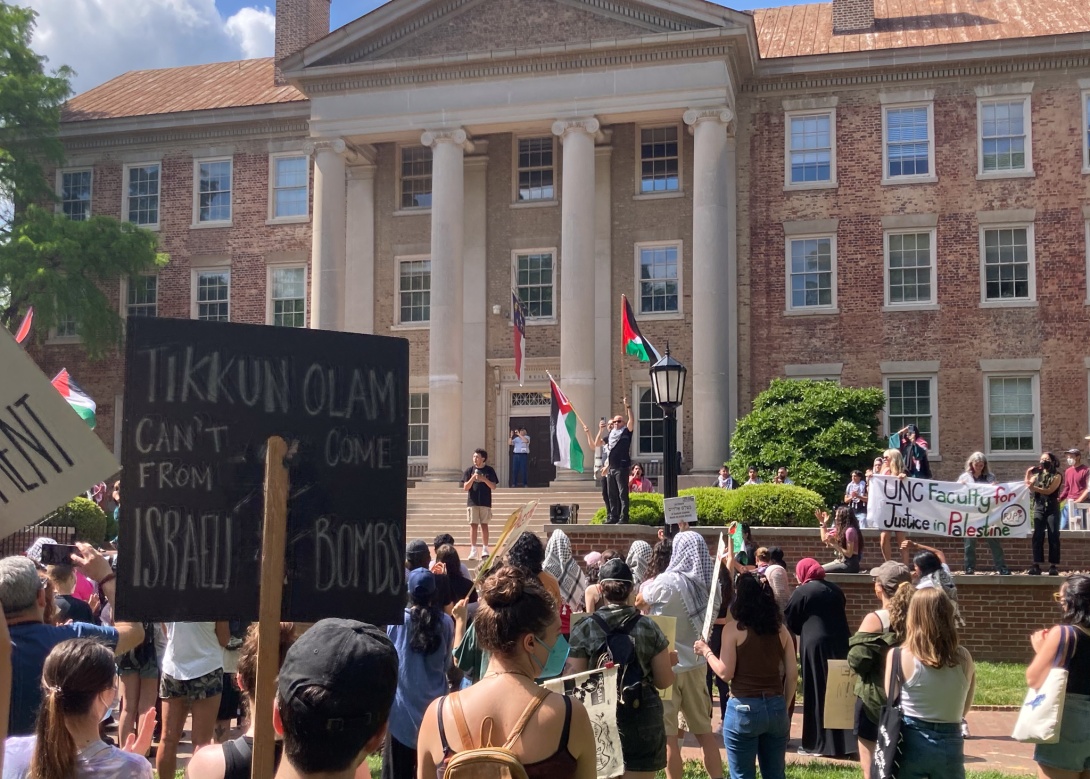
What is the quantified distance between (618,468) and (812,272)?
40.7 ft

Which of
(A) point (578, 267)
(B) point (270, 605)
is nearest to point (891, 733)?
(B) point (270, 605)

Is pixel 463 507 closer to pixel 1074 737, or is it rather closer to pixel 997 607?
pixel 997 607

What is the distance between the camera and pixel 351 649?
9.79 ft

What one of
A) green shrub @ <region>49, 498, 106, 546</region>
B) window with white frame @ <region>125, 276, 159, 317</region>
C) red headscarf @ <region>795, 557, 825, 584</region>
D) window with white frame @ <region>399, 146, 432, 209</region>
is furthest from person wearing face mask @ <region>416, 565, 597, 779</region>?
window with white frame @ <region>125, 276, 159, 317</region>

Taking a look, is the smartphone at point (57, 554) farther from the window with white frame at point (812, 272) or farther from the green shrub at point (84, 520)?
the window with white frame at point (812, 272)

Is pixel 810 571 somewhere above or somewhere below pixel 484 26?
below

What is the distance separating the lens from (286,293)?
114ft

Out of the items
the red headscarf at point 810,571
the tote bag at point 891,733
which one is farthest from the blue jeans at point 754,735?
the red headscarf at point 810,571

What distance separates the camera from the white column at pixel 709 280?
29000 mm

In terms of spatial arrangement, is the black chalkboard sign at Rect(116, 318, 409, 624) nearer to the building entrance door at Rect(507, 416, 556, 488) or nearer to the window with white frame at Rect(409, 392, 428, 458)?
the building entrance door at Rect(507, 416, 556, 488)

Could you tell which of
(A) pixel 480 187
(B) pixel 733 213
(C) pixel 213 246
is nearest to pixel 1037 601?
(B) pixel 733 213

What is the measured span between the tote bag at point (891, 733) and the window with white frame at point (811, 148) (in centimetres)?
2604

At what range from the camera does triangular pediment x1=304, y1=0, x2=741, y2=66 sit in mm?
29984

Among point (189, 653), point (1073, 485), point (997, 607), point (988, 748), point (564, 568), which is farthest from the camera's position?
point (1073, 485)
